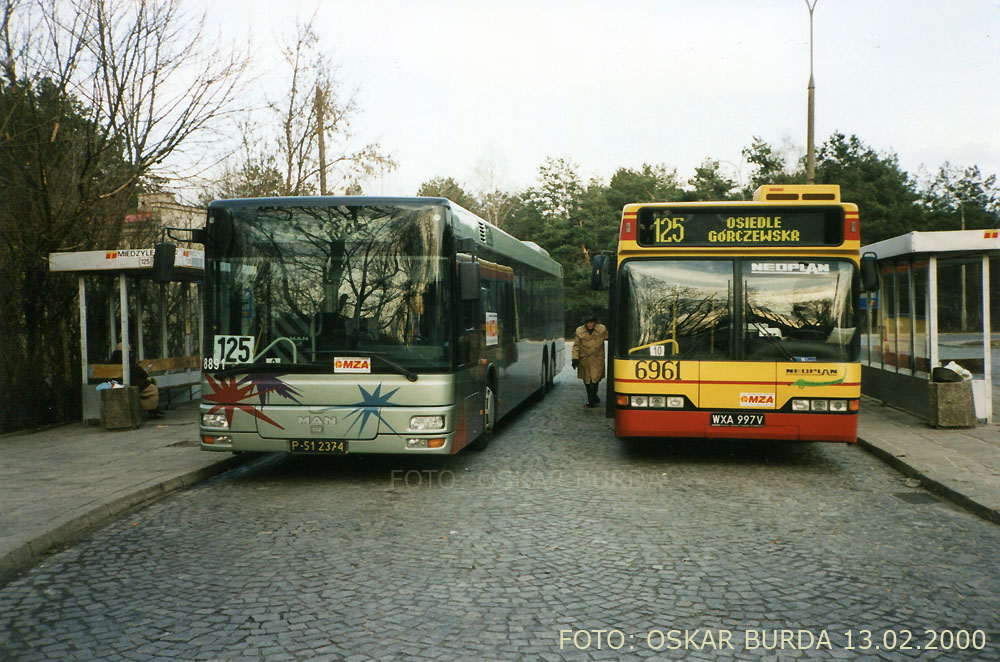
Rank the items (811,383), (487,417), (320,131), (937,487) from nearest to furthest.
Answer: (937,487)
(811,383)
(487,417)
(320,131)

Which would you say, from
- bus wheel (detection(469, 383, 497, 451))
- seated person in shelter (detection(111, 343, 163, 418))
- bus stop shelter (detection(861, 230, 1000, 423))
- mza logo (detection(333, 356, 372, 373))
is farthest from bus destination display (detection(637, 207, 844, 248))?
seated person in shelter (detection(111, 343, 163, 418))

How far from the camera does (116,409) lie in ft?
43.1

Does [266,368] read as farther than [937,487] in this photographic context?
Yes

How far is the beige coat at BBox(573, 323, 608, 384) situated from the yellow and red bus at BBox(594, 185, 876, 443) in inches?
243

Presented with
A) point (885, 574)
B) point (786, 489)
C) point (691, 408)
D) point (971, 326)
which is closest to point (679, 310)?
point (691, 408)

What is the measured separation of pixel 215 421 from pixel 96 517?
1696 millimetres

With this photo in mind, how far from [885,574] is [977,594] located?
55 cm

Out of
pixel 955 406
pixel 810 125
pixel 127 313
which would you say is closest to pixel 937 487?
pixel 955 406

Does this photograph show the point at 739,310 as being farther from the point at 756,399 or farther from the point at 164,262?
the point at 164,262

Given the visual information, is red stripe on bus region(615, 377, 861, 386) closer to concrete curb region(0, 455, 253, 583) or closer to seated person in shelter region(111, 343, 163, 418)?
concrete curb region(0, 455, 253, 583)

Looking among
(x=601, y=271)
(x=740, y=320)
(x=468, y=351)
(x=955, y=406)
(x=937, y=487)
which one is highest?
(x=601, y=271)

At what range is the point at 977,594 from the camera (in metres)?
5.16

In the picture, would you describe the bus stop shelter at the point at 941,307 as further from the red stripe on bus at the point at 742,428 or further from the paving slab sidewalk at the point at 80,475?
the paving slab sidewalk at the point at 80,475

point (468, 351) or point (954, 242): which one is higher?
point (954, 242)
